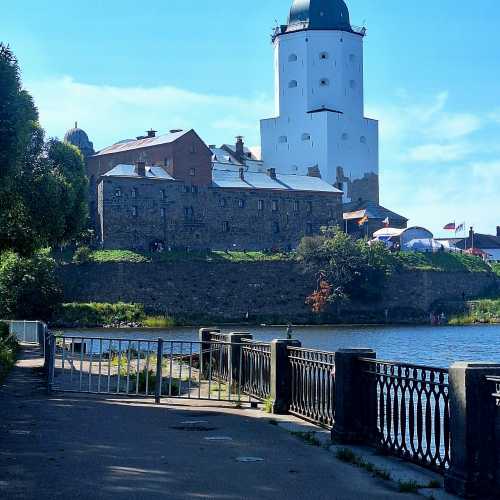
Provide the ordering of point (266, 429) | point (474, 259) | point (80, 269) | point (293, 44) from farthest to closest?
point (293, 44)
point (474, 259)
point (80, 269)
point (266, 429)

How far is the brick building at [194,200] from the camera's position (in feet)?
274

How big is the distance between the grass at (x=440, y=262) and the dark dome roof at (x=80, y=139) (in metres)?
32.8

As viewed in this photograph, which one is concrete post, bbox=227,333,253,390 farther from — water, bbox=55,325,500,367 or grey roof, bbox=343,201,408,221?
grey roof, bbox=343,201,408,221

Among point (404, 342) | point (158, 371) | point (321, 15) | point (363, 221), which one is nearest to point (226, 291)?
point (363, 221)

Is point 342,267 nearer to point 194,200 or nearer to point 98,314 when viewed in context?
point 194,200

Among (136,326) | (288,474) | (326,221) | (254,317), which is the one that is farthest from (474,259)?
(288,474)

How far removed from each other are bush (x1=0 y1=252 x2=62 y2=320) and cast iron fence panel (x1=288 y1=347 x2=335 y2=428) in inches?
1725

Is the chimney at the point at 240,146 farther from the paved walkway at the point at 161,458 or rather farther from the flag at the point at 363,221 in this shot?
the paved walkway at the point at 161,458

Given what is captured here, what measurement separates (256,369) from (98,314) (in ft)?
195

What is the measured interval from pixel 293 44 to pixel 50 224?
81323 mm

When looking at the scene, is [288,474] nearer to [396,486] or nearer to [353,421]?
[396,486]

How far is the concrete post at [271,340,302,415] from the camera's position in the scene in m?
13.4

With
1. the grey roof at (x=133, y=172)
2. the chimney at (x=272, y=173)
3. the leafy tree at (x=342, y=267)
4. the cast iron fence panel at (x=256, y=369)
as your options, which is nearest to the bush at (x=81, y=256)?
the grey roof at (x=133, y=172)

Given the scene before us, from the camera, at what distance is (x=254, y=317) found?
81500 mm
